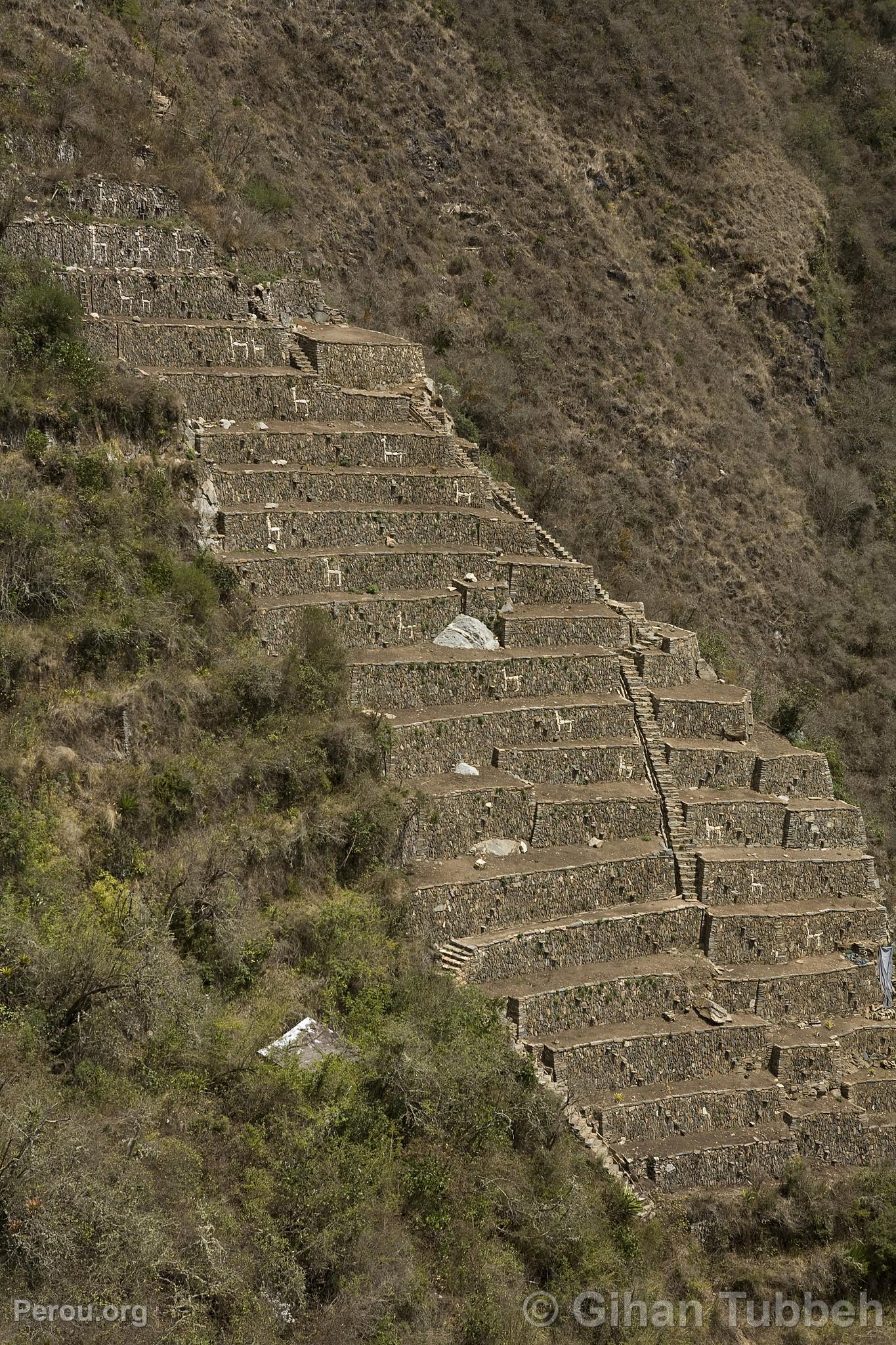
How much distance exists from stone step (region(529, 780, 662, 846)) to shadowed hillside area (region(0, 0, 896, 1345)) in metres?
3.08

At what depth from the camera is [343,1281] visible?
1357 centimetres

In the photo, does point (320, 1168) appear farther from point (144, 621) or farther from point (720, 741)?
point (720, 741)

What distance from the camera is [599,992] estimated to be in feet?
66.0

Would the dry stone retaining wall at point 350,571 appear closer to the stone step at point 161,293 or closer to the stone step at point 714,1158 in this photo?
the stone step at point 161,293

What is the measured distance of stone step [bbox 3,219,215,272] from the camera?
2286 cm

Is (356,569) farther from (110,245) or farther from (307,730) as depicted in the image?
(110,245)

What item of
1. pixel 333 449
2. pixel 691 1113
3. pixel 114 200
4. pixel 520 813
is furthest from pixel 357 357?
pixel 691 1113

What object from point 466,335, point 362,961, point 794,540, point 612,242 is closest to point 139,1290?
point 362,961

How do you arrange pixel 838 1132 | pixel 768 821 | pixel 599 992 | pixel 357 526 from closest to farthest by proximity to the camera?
pixel 599 992, pixel 838 1132, pixel 357 526, pixel 768 821

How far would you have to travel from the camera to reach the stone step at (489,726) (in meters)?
20.9

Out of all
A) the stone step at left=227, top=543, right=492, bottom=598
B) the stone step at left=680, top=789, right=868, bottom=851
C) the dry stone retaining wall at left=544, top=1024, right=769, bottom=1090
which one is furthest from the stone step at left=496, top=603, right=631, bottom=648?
the dry stone retaining wall at left=544, top=1024, right=769, bottom=1090

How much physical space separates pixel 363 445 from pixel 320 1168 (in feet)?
47.7

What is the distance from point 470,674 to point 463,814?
9.31ft

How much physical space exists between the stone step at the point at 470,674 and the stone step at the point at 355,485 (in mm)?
3402
